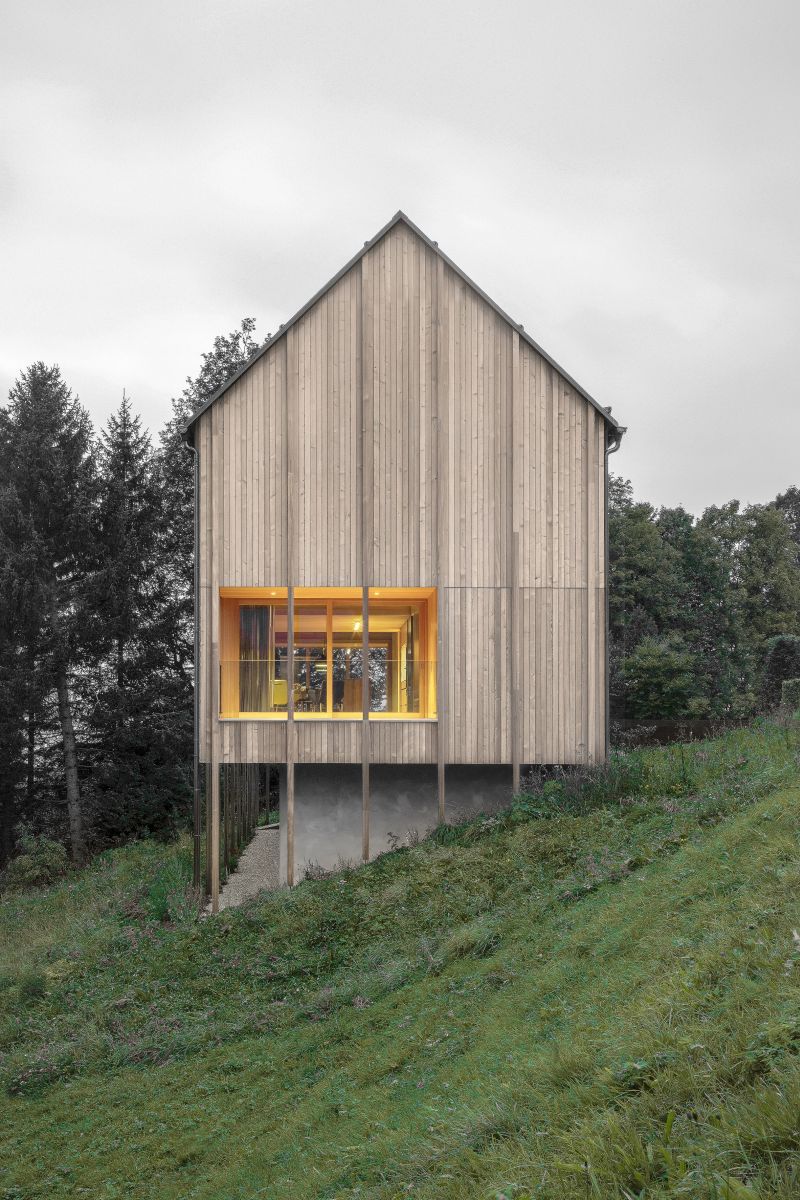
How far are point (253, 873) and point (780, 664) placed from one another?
18401 mm

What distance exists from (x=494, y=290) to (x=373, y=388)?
183ft

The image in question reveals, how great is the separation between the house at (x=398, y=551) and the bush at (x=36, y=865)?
9.34m

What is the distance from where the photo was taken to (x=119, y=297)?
72.8 meters

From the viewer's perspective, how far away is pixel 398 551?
45.1ft

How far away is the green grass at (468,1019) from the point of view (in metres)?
3.45

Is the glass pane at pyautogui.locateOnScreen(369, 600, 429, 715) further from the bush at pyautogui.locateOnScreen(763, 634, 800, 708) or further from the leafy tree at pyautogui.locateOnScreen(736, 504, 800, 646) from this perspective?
the leafy tree at pyautogui.locateOnScreen(736, 504, 800, 646)

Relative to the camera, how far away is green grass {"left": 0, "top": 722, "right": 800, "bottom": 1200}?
345cm

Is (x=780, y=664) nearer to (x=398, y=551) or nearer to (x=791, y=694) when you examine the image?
(x=791, y=694)

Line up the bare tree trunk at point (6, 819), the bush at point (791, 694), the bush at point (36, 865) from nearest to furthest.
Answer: the bush at point (791, 694), the bush at point (36, 865), the bare tree trunk at point (6, 819)

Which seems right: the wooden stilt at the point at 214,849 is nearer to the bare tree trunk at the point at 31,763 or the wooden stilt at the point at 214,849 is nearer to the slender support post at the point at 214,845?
the slender support post at the point at 214,845

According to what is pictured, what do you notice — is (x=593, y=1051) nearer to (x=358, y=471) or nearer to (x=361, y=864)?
(x=361, y=864)

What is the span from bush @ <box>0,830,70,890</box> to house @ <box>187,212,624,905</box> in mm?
9343

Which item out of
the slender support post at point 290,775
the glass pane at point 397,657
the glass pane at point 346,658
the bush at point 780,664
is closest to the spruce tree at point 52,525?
the slender support post at point 290,775

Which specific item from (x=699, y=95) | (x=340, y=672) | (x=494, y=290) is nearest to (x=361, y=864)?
(x=340, y=672)
